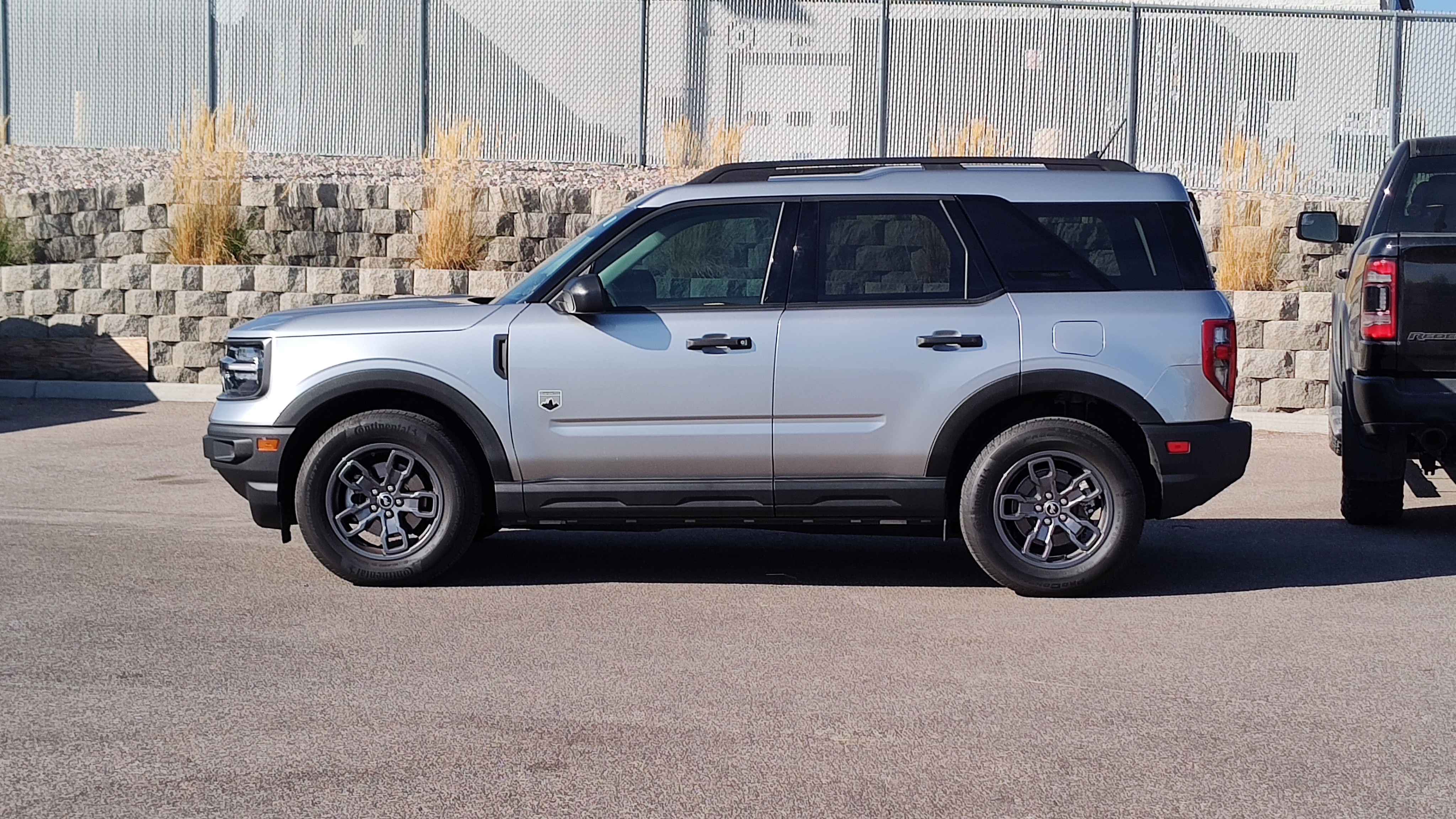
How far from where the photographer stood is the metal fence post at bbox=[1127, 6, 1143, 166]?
18.4 meters

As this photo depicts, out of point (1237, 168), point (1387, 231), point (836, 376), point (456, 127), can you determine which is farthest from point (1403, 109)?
point (836, 376)

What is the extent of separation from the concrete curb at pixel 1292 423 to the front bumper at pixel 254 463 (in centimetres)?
900

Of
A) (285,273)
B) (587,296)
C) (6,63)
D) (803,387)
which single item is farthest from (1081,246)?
(6,63)

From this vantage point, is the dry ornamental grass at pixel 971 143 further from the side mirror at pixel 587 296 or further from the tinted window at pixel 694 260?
the side mirror at pixel 587 296

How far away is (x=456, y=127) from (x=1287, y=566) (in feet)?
40.9

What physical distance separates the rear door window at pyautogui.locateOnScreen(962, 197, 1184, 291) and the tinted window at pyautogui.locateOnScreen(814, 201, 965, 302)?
0.19m

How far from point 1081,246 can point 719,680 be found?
109 inches

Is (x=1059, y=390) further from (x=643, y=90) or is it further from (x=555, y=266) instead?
(x=643, y=90)

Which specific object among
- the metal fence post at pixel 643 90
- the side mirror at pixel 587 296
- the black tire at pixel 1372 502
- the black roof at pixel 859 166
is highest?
the metal fence post at pixel 643 90

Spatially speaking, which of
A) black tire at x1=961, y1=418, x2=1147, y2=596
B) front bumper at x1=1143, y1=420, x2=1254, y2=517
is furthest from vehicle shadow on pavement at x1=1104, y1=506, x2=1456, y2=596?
front bumper at x1=1143, y1=420, x2=1254, y2=517

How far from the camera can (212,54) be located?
19438 millimetres

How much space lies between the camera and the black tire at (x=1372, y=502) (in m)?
8.23

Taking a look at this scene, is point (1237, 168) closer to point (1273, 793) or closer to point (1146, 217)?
point (1146, 217)

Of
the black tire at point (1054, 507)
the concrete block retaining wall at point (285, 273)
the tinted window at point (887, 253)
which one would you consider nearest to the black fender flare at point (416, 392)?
the tinted window at point (887, 253)
